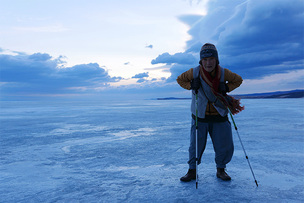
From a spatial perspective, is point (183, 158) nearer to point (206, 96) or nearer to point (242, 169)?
point (242, 169)

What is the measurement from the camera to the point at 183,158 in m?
4.16

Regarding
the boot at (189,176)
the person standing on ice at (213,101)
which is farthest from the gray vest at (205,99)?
the boot at (189,176)

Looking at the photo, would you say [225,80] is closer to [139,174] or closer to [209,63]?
[209,63]

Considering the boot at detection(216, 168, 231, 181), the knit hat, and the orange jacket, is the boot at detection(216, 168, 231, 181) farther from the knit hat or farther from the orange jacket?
the knit hat

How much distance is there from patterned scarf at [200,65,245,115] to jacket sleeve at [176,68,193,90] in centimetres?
16

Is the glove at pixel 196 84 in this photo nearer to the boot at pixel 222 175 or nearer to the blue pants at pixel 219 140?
the blue pants at pixel 219 140

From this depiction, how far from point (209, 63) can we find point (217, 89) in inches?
13.9

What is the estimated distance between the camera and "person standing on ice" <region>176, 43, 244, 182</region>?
114 inches

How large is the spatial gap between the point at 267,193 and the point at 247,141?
326 cm

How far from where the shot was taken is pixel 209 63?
2877 mm

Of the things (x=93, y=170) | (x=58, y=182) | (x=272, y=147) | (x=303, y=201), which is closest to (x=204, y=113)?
(x=303, y=201)

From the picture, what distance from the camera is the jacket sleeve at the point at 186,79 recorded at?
3041 millimetres

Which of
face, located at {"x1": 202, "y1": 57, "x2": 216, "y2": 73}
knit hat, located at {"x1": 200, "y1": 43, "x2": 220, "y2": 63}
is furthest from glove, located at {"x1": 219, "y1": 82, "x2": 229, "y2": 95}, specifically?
knit hat, located at {"x1": 200, "y1": 43, "x2": 220, "y2": 63}

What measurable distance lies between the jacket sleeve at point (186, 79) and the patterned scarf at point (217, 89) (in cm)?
16
